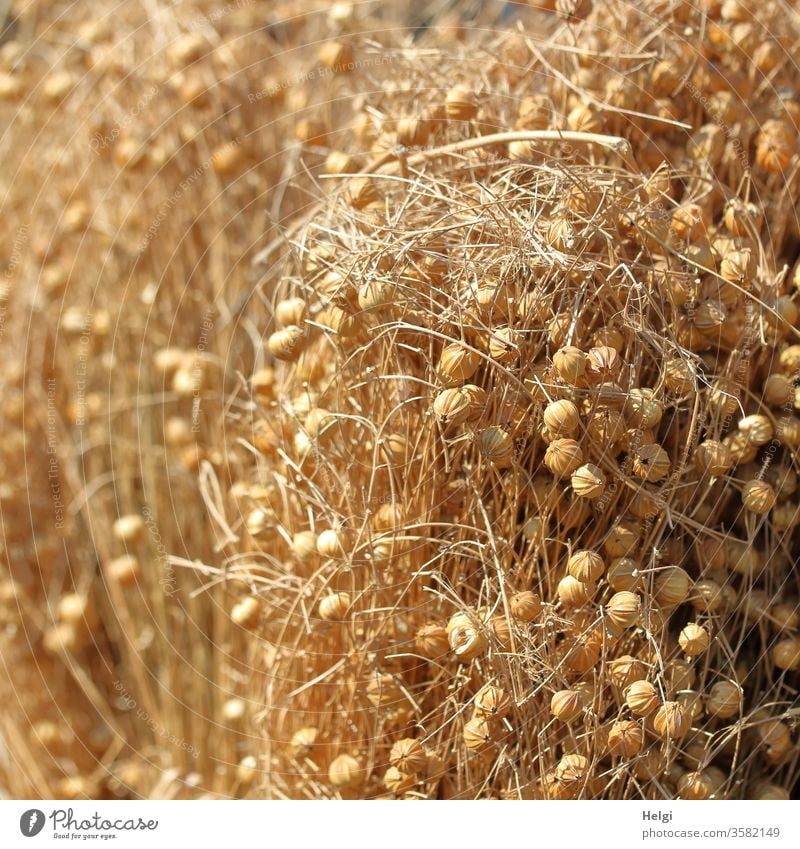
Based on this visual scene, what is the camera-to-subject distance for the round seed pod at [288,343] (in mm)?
482

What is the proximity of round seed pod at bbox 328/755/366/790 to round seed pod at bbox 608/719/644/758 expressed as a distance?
15cm

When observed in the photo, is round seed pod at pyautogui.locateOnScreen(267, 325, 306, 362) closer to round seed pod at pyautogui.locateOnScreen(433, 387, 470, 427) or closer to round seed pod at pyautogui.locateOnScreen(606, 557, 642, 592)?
round seed pod at pyautogui.locateOnScreen(433, 387, 470, 427)

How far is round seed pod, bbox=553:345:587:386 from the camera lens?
412 mm

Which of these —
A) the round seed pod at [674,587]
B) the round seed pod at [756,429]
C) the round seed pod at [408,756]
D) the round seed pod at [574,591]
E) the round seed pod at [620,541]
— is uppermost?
the round seed pod at [756,429]

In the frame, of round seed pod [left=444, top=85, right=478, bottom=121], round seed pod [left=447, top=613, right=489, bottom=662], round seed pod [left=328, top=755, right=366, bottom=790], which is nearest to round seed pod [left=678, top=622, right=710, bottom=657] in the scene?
round seed pod [left=447, top=613, right=489, bottom=662]

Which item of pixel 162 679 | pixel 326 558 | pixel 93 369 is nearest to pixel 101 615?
pixel 162 679

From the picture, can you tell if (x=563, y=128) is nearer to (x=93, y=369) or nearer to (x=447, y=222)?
(x=447, y=222)

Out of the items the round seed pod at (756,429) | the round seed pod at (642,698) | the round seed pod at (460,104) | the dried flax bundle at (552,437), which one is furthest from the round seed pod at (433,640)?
the round seed pod at (460,104)

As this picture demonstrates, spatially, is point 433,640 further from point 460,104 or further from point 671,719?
point 460,104

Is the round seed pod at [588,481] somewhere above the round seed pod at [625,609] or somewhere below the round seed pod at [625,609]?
above

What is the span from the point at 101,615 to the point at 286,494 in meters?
0.31

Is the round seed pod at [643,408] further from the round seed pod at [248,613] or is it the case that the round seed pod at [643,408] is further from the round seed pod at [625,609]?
the round seed pod at [248,613]

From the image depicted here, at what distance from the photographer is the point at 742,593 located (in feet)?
1.64

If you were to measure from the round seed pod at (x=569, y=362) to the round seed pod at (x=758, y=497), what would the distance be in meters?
0.13
